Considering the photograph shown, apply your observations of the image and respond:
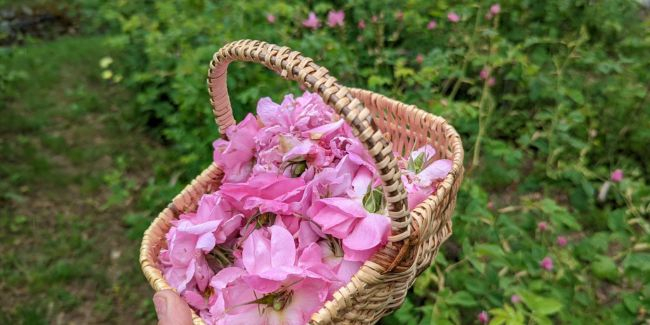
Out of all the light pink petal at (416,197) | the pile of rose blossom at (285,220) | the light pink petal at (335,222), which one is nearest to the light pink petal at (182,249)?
the pile of rose blossom at (285,220)

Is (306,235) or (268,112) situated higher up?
(268,112)

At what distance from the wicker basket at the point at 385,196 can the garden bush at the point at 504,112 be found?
1.31 feet

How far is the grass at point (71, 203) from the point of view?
6.15 ft

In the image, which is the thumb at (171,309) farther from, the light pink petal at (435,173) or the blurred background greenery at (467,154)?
the blurred background greenery at (467,154)

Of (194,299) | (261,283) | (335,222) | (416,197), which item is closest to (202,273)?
(194,299)

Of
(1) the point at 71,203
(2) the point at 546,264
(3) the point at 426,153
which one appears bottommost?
(1) the point at 71,203

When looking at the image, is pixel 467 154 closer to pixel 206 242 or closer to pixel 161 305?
pixel 206 242

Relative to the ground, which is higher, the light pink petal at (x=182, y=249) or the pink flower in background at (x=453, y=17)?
the light pink petal at (x=182, y=249)

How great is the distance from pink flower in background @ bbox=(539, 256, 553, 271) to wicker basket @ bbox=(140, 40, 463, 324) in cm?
56

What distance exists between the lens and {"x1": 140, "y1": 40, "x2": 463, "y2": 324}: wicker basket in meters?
0.72

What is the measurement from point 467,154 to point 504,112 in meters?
0.55

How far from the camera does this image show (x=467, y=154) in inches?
73.2

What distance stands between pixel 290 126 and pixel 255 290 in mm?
313

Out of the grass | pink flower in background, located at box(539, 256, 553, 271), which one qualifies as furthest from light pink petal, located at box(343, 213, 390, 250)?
the grass
